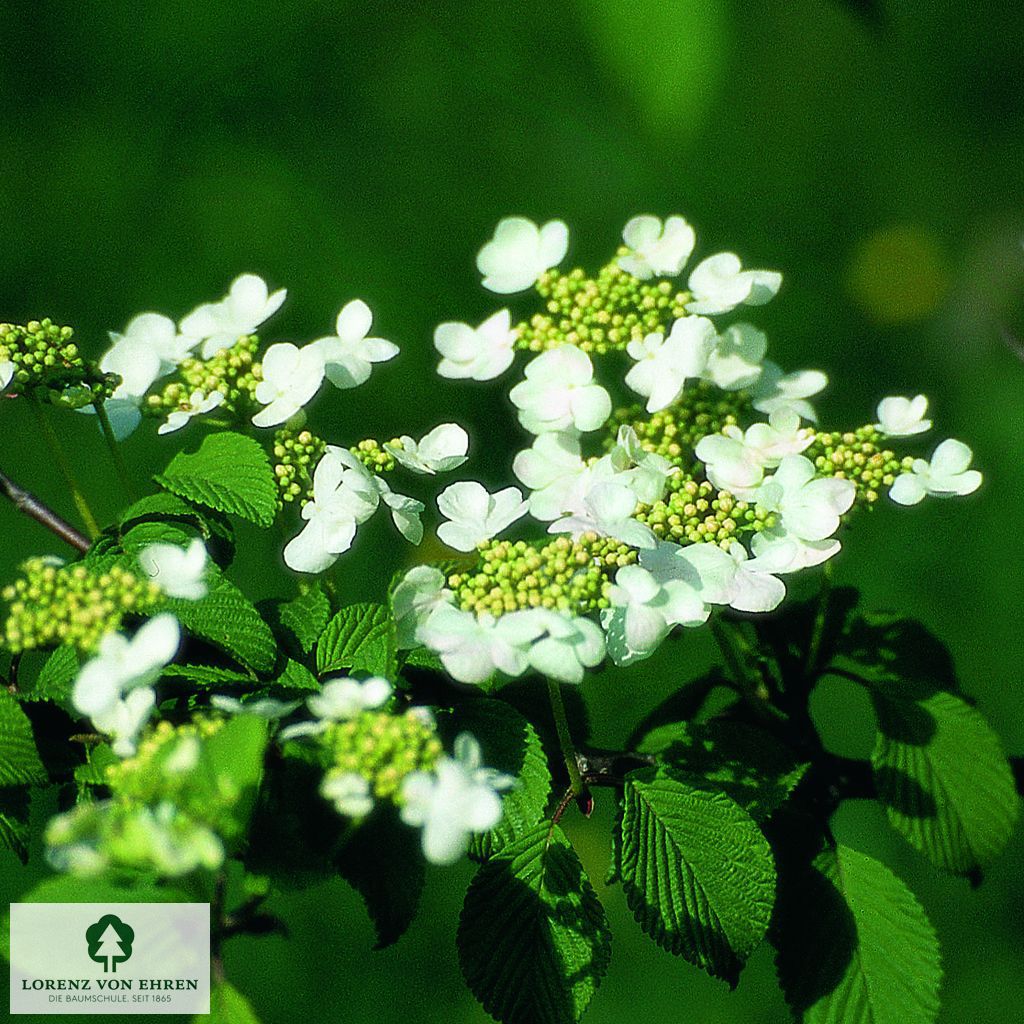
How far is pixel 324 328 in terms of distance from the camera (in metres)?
2.47

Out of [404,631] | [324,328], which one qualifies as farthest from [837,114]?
[404,631]

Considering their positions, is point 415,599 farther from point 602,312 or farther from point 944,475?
point 944,475

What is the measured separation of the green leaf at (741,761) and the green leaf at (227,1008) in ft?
1.22

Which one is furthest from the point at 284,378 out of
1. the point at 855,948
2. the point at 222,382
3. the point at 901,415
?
the point at 855,948

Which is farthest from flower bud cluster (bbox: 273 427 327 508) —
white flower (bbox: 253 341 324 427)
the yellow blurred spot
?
the yellow blurred spot

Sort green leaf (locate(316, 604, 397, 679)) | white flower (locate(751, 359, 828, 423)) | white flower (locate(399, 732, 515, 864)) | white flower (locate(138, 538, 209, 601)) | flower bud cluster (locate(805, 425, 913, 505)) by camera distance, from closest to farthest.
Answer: white flower (locate(399, 732, 515, 864)) < white flower (locate(138, 538, 209, 601)) < green leaf (locate(316, 604, 397, 679)) < flower bud cluster (locate(805, 425, 913, 505)) < white flower (locate(751, 359, 828, 423))

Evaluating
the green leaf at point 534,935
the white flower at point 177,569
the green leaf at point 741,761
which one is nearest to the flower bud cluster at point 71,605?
the white flower at point 177,569

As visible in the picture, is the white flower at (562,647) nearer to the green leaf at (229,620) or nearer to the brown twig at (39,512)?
the green leaf at (229,620)

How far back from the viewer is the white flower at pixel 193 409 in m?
0.93

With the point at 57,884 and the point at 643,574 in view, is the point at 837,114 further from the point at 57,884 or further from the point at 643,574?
Answer: the point at 57,884

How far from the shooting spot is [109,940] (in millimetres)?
759

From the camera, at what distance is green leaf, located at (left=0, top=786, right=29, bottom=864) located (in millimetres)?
766

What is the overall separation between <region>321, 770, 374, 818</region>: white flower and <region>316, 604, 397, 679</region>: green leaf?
0.20 meters

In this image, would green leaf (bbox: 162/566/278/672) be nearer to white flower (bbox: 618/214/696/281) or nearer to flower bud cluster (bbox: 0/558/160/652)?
flower bud cluster (bbox: 0/558/160/652)
